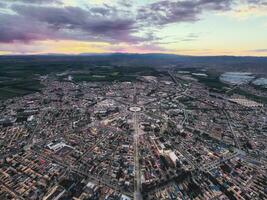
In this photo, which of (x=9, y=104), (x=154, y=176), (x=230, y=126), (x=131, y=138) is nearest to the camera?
(x=154, y=176)

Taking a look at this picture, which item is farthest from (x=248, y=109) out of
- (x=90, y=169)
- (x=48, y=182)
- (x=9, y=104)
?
(x=9, y=104)

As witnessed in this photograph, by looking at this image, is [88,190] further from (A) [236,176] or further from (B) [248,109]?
(B) [248,109]

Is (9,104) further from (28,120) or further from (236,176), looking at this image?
(236,176)

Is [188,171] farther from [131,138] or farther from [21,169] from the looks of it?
[21,169]

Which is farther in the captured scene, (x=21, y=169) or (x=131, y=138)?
(x=131, y=138)

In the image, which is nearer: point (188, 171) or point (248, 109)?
point (188, 171)

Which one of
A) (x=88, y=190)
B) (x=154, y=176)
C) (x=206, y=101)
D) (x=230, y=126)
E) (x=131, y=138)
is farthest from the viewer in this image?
(x=206, y=101)

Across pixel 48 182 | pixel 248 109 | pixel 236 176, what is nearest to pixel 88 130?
pixel 48 182

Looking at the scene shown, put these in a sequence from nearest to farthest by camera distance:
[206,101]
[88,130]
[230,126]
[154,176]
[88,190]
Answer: [88,190], [154,176], [88,130], [230,126], [206,101]

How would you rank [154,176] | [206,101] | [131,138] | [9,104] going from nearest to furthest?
1. [154,176]
2. [131,138]
3. [9,104]
4. [206,101]
